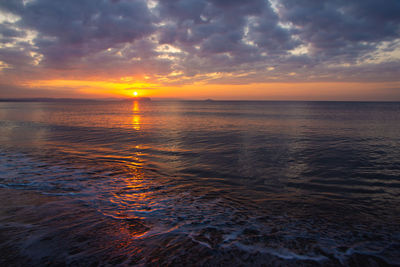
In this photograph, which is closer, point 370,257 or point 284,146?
point 370,257

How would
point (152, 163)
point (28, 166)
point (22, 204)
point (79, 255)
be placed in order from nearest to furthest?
point (79, 255) → point (22, 204) → point (28, 166) → point (152, 163)

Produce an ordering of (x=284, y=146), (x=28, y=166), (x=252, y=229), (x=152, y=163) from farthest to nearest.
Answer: (x=284, y=146) → (x=152, y=163) → (x=28, y=166) → (x=252, y=229)

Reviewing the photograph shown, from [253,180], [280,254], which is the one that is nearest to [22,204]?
[280,254]

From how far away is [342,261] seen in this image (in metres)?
4.88

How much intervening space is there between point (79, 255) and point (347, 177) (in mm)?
12281

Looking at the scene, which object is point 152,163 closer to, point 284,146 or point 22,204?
point 22,204

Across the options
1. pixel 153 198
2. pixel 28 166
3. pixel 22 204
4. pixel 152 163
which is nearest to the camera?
pixel 22 204

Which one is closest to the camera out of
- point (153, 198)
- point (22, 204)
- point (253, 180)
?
point (22, 204)

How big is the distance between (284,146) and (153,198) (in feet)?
49.4

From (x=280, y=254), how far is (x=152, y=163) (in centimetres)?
1025

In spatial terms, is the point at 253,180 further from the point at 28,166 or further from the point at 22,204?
the point at 28,166

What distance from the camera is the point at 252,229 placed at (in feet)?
20.1

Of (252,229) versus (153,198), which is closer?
(252,229)

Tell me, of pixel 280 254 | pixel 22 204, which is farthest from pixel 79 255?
pixel 280 254
